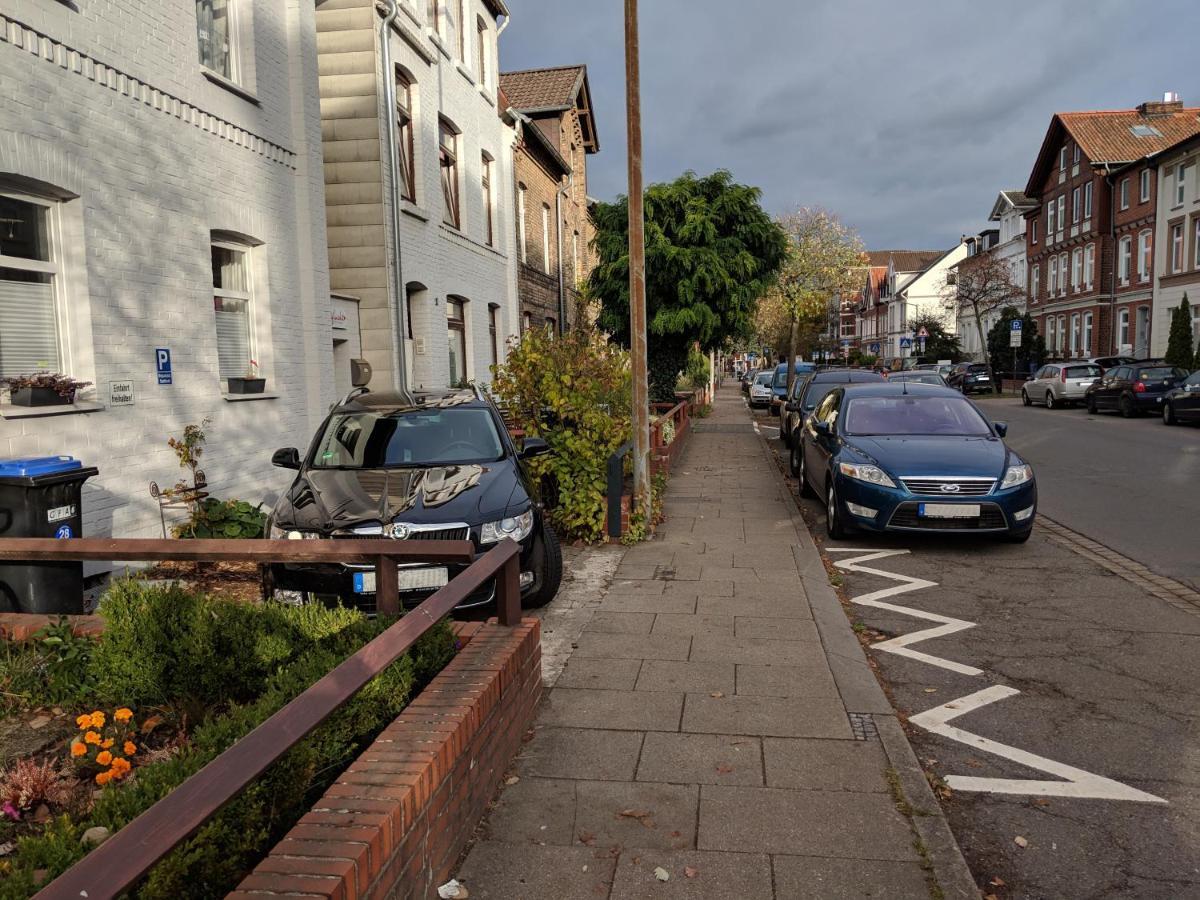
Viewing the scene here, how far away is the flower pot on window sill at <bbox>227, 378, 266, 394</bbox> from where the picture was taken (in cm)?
969

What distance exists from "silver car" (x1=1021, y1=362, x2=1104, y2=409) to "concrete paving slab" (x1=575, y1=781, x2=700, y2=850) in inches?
1234

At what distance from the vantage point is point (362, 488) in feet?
21.0

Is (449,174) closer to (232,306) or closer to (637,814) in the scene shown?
(232,306)

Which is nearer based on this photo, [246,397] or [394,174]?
[246,397]

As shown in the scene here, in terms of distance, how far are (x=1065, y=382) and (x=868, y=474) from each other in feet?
89.1

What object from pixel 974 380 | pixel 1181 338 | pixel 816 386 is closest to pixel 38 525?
pixel 816 386

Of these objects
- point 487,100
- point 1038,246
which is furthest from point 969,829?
point 1038,246

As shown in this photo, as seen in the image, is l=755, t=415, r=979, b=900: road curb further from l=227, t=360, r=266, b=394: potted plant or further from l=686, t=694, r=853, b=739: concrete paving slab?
l=227, t=360, r=266, b=394: potted plant

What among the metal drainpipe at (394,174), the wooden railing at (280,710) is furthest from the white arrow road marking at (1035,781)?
the metal drainpipe at (394,174)

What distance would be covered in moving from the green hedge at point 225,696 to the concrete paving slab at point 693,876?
103 cm

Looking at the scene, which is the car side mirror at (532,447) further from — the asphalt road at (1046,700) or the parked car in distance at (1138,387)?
the parked car in distance at (1138,387)

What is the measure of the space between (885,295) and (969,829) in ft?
354

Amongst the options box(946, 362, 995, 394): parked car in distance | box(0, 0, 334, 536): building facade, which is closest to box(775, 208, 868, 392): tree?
box(946, 362, 995, 394): parked car in distance

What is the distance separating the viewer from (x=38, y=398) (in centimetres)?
679
